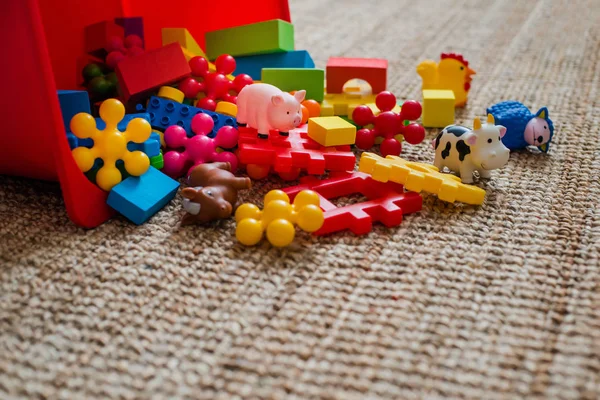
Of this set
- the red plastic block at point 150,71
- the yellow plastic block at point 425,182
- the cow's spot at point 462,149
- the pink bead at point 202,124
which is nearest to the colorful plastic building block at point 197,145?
the pink bead at point 202,124

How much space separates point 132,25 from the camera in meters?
1.08

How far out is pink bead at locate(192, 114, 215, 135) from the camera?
2.90ft

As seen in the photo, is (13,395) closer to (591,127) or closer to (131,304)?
(131,304)

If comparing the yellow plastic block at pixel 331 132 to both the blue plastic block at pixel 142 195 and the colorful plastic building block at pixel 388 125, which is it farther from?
the blue plastic block at pixel 142 195

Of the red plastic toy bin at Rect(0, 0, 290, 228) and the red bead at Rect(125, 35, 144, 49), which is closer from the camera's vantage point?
the red plastic toy bin at Rect(0, 0, 290, 228)

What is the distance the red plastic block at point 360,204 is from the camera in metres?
0.73

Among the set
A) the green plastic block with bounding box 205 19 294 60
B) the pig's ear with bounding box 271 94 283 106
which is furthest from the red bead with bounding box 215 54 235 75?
the pig's ear with bounding box 271 94 283 106

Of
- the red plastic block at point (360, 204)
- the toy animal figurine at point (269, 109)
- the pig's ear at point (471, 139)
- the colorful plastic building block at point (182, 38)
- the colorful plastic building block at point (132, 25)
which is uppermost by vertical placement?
the colorful plastic building block at point (132, 25)

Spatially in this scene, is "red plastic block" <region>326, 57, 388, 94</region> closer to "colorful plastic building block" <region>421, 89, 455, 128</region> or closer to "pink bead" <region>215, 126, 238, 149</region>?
"colorful plastic building block" <region>421, 89, 455, 128</region>

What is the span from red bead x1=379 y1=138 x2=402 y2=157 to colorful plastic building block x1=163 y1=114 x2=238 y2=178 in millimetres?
221

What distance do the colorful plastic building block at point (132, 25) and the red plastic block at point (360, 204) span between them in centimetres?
47

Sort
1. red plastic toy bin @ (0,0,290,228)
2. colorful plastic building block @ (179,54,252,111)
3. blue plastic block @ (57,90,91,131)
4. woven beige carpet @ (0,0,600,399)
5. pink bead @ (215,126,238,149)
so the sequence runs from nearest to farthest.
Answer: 1. woven beige carpet @ (0,0,600,399)
2. red plastic toy bin @ (0,0,290,228)
3. blue plastic block @ (57,90,91,131)
4. pink bead @ (215,126,238,149)
5. colorful plastic building block @ (179,54,252,111)

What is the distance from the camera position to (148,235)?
0.72 m

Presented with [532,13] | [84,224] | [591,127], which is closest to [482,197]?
[591,127]
